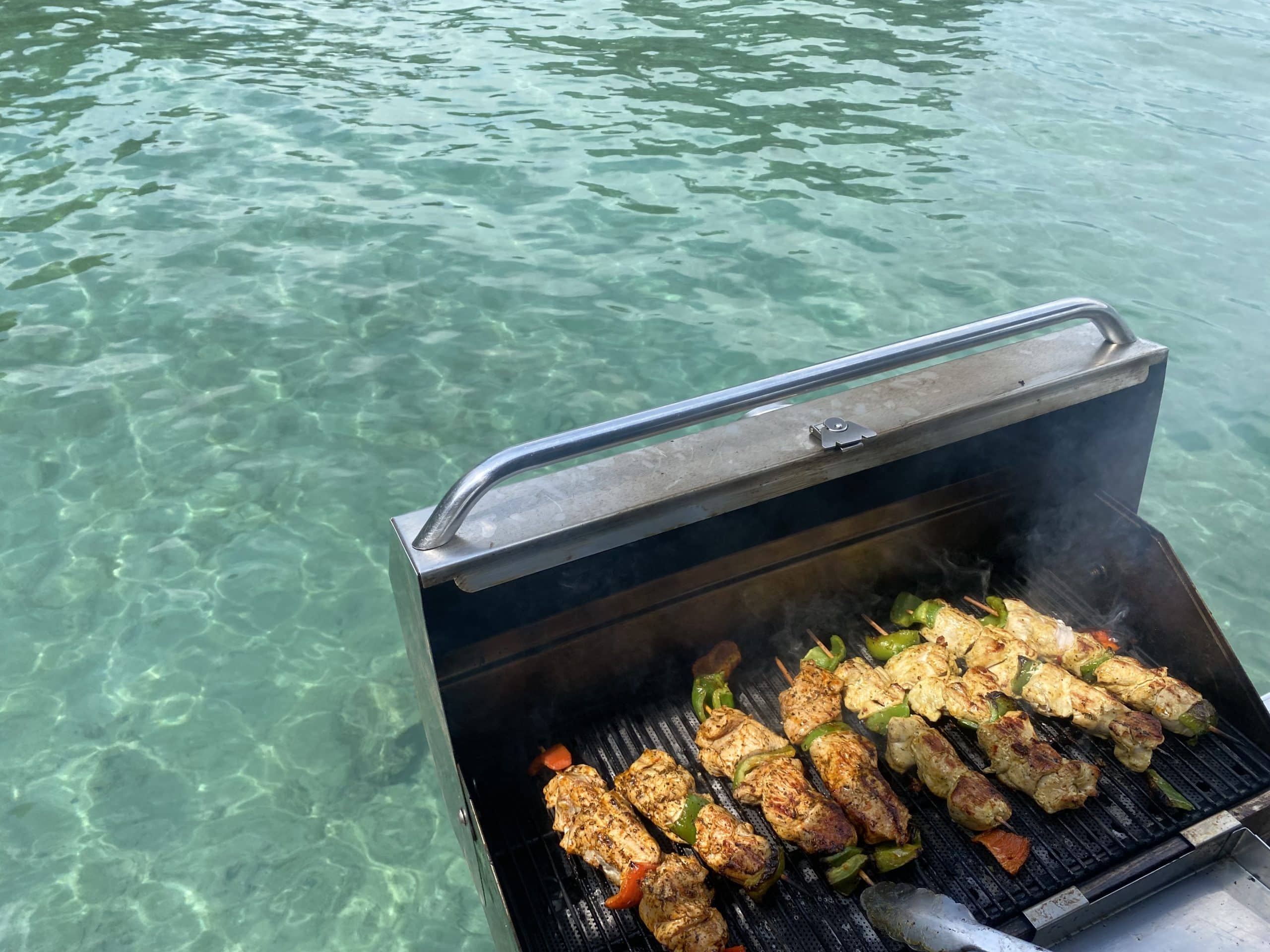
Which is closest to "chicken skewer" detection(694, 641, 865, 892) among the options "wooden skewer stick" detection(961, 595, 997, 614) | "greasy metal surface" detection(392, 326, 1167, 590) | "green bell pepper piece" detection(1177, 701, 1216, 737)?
"greasy metal surface" detection(392, 326, 1167, 590)

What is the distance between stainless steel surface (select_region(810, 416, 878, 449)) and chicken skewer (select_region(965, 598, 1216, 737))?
3.98 ft

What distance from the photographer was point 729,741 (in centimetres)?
349

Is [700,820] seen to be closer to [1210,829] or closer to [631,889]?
[631,889]

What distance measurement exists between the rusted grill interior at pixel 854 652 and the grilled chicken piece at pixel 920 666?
0.23 metres

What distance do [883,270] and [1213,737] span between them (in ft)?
16.8

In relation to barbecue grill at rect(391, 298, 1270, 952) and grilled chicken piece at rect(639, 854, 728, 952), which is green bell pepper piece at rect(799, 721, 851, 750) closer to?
barbecue grill at rect(391, 298, 1270, 952)

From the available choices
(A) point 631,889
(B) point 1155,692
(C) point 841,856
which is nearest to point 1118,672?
(B) point 1155,692

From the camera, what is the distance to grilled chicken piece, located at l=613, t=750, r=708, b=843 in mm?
3254

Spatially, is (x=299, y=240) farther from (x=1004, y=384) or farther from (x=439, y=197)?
(x=1004, y=384)

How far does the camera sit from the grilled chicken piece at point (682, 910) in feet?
9.44

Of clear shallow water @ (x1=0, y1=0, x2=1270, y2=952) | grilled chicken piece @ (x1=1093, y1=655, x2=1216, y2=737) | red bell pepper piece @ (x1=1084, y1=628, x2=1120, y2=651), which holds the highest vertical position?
grilled chicken piece @ (x1=1093, y1=655, x2=1216, y2=737)

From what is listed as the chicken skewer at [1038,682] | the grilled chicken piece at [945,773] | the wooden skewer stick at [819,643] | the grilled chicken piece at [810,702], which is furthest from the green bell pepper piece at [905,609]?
the grilled chicken piece at [945,773]

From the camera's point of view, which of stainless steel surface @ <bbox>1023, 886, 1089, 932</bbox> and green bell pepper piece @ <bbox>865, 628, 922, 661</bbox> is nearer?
stainless steel surface @ <bbox>1023, 886, 1089, 932</bbox>

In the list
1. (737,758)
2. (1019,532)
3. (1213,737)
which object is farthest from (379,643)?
(1213,737)
